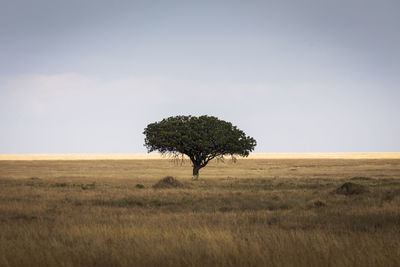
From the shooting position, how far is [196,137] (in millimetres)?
44406

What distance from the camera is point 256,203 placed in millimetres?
19984

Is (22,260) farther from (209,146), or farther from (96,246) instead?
(209,146)

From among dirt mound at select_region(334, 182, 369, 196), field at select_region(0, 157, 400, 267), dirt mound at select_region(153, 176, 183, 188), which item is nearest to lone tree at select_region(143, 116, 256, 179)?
dirt mound at select_region(153, 176, 183, 188)

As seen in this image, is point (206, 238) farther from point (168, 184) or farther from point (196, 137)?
point (196, 137)

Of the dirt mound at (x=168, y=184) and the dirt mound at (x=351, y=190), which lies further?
the dirt mound at (x=168, y=184)

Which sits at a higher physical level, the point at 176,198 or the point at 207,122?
the point at 207,122

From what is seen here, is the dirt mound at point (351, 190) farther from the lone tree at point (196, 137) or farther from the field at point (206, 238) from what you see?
the lone tree at point (196, 137)

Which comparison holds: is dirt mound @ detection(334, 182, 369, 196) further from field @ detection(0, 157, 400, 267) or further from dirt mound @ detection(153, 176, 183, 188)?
dirt mound @ detection(153, 176, 183, 188)

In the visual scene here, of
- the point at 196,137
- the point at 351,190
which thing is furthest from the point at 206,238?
the point at 196,137

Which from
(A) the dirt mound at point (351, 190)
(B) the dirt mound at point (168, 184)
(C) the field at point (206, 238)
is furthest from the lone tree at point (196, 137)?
(C) the field at point (206, 238)

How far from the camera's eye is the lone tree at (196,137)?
44.2 metres

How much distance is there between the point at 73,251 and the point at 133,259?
153 centimetres

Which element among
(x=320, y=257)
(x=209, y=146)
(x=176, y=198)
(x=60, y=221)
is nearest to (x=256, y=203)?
(x=176, y=198)

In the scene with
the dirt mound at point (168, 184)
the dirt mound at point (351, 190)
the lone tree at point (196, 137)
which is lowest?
the dirt mound at point (168, 184)
